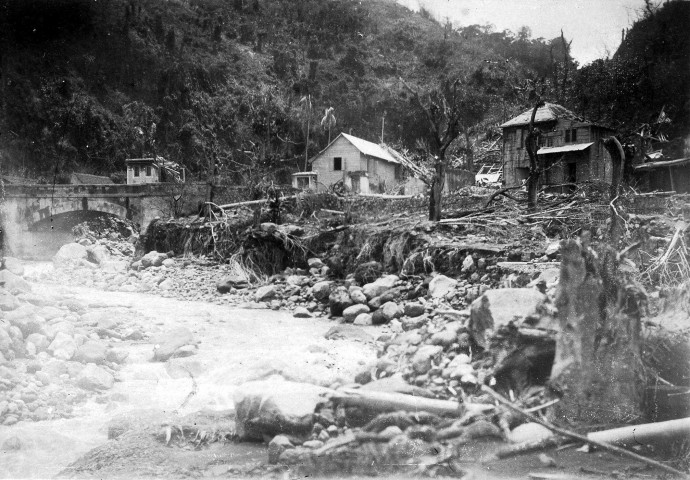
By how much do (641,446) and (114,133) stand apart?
17636 mm

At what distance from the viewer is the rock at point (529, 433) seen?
3455 mm

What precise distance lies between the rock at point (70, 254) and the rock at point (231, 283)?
226 cm

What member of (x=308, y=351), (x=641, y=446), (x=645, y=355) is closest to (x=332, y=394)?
(x=308, y=351)

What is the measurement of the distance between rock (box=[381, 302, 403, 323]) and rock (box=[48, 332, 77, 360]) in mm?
3479

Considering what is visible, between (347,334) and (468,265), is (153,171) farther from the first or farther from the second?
(347,334)

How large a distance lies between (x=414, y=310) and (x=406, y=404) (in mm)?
2592

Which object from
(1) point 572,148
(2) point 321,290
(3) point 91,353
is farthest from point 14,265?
(1) point 572,148

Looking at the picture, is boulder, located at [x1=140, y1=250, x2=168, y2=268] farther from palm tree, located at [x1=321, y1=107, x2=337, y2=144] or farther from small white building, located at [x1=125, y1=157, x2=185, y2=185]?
small white building, located at [x1=125, y1=157, x2=185, y2=185]

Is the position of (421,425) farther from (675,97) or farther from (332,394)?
(675,97)

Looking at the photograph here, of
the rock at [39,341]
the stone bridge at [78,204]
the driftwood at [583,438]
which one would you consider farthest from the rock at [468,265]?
the stone bridge at [78,204]

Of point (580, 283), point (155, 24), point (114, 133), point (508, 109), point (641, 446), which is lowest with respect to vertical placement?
point (641, 446)

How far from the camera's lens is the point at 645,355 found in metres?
3.79

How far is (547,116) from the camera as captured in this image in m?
13.3

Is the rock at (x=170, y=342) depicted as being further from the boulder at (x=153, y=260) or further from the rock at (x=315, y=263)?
the boulder at (x=153, y=260)
